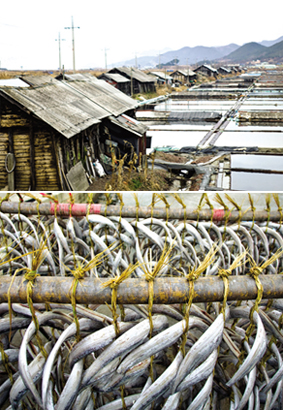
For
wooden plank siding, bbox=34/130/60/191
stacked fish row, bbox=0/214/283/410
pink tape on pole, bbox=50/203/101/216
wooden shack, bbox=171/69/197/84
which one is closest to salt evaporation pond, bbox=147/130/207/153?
pink tape on pole, bbox=50/203/101/216

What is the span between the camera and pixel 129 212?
211 centimetres

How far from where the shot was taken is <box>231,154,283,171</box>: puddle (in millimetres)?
1688

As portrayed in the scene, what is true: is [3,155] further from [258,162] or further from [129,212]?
[258,162]

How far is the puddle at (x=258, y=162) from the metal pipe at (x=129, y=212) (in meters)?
0.47

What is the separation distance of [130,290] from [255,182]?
0.89m

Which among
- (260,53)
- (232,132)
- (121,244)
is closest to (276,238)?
(232,132)

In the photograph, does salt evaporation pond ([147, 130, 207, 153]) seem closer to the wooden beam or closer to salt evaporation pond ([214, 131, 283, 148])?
salt evaporation pond ([214, 131, 283, 148])

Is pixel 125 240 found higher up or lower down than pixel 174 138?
lower down

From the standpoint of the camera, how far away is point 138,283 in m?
1.09

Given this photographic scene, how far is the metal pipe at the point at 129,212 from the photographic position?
2107 millimetres

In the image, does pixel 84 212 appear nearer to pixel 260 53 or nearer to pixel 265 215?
pixel 265 215

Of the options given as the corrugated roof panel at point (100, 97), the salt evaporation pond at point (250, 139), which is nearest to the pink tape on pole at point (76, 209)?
the salt evaporation pond at point (250, 139)

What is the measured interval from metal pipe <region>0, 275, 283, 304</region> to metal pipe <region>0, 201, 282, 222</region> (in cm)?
101

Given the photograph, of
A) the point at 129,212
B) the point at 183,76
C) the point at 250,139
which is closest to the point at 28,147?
the point at 129,212
